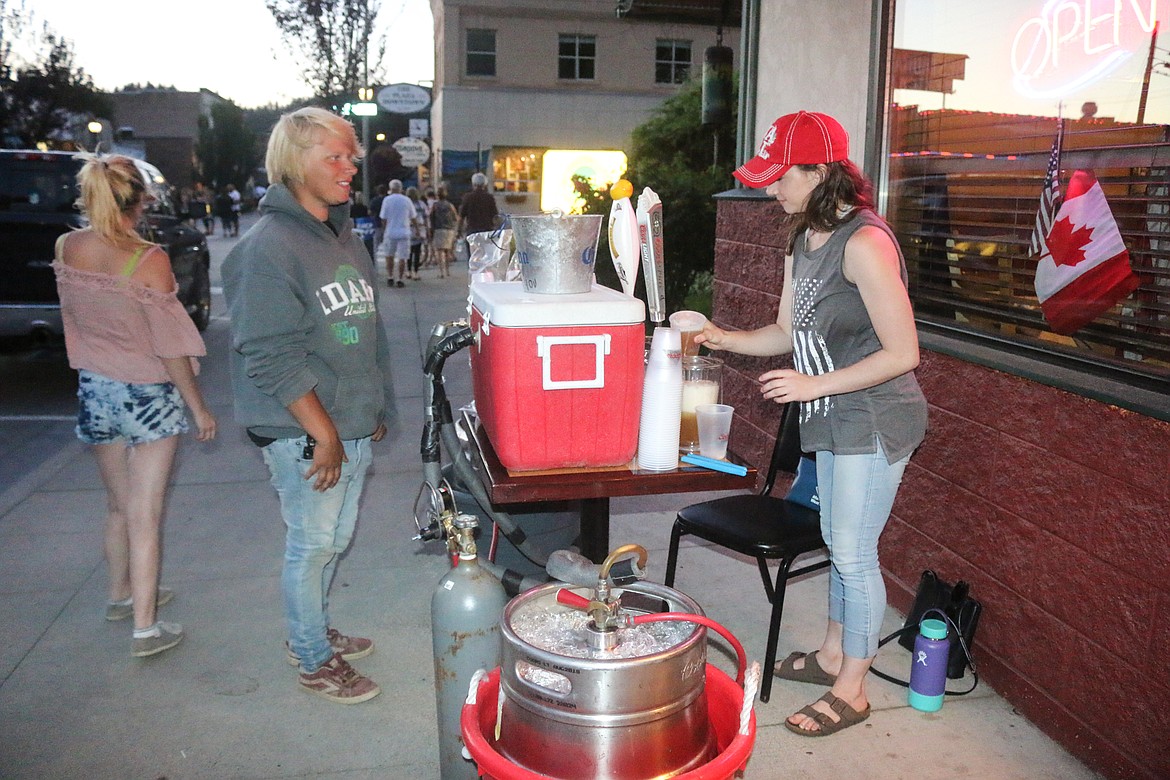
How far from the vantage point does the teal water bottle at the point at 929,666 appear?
325cm

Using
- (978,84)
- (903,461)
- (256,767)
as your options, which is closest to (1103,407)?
(903,461)

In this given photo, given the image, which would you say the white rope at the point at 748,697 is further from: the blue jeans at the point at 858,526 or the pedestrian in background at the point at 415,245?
the pedestrian in background at the point at 415,245

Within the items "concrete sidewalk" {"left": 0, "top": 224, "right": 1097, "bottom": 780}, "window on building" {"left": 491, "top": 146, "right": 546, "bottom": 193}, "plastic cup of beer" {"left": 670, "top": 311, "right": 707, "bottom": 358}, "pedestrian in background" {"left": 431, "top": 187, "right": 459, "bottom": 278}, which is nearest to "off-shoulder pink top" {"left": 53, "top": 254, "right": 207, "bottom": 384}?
"concrete sidewalk" {"left": 0, "top": 224, "right": 1097, "bottom": 780}

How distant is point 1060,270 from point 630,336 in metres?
1.89

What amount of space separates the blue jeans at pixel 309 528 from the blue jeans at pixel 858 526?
1.58m

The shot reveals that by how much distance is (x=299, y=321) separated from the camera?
2877 mm

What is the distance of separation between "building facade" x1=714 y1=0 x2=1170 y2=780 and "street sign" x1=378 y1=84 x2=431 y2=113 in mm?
17022

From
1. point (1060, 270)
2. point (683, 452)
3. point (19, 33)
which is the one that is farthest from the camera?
point (19, 33)

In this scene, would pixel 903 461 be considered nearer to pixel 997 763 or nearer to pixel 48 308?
pixel 997 763

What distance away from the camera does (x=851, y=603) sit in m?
3.08

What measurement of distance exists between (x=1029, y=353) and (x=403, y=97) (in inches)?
753

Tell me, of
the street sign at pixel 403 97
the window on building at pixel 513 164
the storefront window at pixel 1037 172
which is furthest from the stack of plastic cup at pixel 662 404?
the window on building at pixel 513 164

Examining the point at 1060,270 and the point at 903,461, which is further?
the point at 1060,270

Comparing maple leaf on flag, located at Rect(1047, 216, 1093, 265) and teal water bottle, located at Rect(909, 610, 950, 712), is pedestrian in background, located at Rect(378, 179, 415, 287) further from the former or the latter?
teal water bottle, located at Rect(909, 610, 950, 712)
